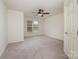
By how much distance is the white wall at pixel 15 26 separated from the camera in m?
6.31

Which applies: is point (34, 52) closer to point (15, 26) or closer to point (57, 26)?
point (15, 26)

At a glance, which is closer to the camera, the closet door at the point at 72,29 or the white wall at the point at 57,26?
the closet door at the point at 72,29

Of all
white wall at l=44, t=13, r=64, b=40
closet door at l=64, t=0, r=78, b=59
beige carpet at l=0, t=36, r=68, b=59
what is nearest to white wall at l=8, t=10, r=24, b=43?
beige carpet at l=0, t=36, r=68, b=59

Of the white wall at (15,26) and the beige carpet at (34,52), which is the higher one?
the white wall at (15,26)

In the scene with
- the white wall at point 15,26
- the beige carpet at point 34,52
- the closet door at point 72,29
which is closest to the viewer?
the closet door at point 72,29

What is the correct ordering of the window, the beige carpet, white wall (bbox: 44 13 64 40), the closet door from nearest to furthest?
the closet door
the beige carpet
white wall (bbox: 44 13 64 40)
the window

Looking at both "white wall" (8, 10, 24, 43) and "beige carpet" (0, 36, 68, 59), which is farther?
"white wall" (8, 10, 24, 43)

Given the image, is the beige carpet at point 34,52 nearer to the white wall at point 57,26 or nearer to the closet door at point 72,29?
the closet door at point 72,29

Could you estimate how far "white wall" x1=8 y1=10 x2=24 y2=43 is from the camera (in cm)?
631

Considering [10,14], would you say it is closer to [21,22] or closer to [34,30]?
[21,22]

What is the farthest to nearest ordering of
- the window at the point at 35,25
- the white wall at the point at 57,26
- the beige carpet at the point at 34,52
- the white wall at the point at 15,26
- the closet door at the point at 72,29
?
the window at the point at 35,25 → the white wall at the point at 57,26 → the white wall at the point at 15,26 → the beige carpet at the point at 34,52 → the closet door at the point at 72,29

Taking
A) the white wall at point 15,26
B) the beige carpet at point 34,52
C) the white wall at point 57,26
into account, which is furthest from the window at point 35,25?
the beige carpet at point 34,52

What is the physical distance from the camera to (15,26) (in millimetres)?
6605

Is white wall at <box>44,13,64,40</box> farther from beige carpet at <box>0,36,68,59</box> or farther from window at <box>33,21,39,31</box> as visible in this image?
beige carpet at <box>0,36,68,59</box>
